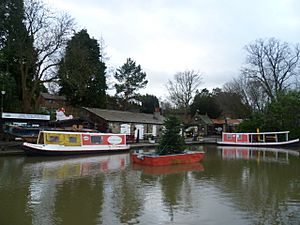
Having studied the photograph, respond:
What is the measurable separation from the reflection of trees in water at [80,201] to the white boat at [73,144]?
36.3 ft

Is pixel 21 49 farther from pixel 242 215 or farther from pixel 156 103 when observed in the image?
pixel 156 103

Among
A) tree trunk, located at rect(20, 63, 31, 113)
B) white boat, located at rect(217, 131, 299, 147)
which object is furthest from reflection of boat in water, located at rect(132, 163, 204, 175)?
white boat, located at rect(217, 131, 299, 147)

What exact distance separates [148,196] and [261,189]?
15.0ft

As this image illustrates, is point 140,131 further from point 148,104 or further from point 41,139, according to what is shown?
point 148,104

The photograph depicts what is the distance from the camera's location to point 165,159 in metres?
20.1

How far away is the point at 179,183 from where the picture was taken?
14641 mm

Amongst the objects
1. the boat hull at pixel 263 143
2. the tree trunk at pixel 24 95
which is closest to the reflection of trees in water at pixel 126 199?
the tree trunk at pixel 24 95

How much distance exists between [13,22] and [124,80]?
96.4 feet

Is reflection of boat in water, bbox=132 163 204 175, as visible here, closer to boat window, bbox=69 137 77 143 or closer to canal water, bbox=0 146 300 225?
canal water, bbox=0 146 300 225

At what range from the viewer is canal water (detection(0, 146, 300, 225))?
29.4 feet

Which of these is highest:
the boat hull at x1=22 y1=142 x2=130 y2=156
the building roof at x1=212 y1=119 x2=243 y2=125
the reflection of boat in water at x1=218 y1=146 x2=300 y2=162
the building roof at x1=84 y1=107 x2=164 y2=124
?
the building roof at x1=212 y1=119 x2=243 y2=125

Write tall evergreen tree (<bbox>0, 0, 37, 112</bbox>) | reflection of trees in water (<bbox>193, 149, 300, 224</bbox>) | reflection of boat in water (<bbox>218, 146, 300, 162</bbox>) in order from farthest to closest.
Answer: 1. tall evergreen tree (<bbox>0, 0, 37, 112</bbox>)
2. reflection of boat in water (<bbox>218, 146, 300, 162</bbox>)
3. reflection of trees in water (<bbox>193, 149, 300, 224</bbox>)

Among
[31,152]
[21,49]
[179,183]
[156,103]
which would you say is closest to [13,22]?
[21,49]

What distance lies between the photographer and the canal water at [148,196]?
8969mm
